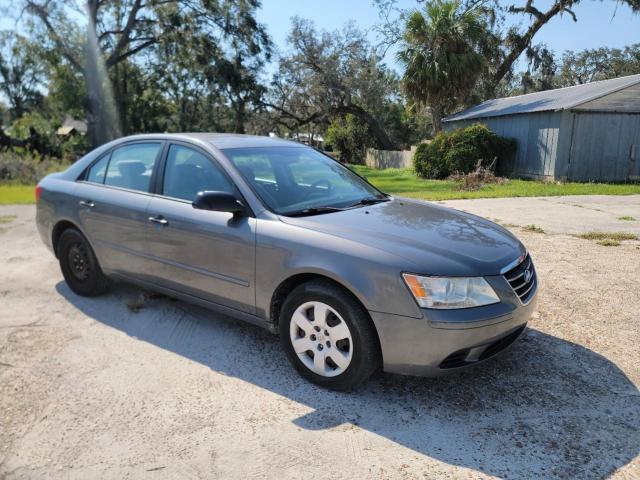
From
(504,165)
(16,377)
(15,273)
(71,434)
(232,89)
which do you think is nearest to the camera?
(71,434)

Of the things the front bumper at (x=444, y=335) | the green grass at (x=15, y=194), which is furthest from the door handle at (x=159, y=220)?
the green grass at (x=15, y=194)

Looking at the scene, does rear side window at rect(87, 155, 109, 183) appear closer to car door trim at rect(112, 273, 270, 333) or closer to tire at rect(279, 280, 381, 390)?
car door trim at rect(112, 273, 270, 333)

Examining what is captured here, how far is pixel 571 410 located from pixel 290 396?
1.70 metres

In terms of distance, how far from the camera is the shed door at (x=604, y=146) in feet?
56.8

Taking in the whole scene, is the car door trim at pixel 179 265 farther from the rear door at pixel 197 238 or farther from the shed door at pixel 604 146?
the shed door at pixel 604 146

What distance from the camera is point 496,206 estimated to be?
38.8 feet

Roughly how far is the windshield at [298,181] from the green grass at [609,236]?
4.76m

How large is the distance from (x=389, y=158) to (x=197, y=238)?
29.5 metres

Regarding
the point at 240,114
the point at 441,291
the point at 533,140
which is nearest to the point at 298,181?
the point at 441,291

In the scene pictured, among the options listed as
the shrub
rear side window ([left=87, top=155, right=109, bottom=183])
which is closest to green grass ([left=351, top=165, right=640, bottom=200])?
the shrub

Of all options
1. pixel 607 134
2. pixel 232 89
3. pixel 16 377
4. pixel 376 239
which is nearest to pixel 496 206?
pixel 607 134

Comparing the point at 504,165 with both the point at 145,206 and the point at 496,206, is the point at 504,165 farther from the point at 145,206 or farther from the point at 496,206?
the point at 145,206

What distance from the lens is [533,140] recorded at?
741 inches

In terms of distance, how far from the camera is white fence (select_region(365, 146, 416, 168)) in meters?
29.7
